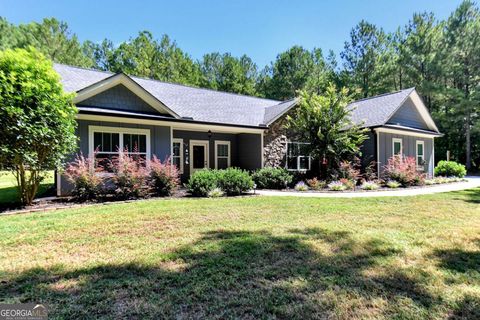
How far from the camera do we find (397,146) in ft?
53.3

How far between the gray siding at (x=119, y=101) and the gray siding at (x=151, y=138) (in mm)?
666

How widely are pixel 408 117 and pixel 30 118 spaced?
62.7 feet

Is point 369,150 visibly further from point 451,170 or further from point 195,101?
point 195,101

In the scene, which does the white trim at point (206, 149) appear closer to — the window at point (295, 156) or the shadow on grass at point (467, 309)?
the window at point (295, 156)

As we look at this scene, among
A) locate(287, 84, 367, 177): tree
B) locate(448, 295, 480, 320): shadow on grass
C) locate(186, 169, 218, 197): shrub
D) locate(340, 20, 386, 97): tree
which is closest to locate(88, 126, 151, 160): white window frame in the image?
locate(186, 169, 218, 197): shrub

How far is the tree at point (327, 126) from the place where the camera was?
1312 centimetres

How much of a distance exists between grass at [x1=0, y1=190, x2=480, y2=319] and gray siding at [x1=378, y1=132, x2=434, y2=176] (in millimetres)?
9046

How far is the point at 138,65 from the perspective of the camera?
31172mm

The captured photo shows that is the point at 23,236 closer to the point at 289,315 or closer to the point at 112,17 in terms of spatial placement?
the point at 289,315

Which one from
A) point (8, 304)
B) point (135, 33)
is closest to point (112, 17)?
point (135, 33)

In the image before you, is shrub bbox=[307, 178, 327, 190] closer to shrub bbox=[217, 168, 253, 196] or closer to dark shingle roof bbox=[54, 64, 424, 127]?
shrub bbox=[217, 168, 253, 196]

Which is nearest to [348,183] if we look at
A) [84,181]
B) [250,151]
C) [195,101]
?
[250,151]

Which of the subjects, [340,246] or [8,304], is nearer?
[8,304]

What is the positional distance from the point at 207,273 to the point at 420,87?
32958mm
